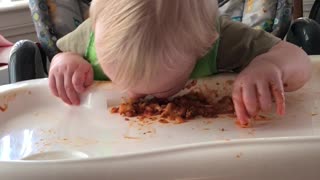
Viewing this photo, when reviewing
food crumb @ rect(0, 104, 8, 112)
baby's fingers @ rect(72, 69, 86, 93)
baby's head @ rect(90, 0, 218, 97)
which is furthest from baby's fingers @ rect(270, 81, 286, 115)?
food crumb @ rect(0, 104, 8, 112)

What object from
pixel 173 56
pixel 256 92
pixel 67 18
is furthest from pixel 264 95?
pixel 67 18

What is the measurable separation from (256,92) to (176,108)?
0.13m

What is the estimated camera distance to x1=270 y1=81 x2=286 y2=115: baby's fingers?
2.19 feet

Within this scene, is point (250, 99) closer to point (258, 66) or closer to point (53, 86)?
point (258, 66)

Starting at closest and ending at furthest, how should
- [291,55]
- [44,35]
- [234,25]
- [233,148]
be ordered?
[233,148] → [291,55] → [234,25] → [44,35]

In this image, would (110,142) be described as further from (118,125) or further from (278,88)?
(278,88)

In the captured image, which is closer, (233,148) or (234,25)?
(233,148)

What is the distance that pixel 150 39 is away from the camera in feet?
2.15

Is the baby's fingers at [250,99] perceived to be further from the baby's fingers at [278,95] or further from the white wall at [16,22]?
the white wall at [16,22]

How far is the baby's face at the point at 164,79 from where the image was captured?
0.69 m

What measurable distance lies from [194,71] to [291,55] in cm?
15

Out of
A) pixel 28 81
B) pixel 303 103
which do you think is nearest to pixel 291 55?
pixel 303 103

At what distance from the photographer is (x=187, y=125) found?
723 millimetres

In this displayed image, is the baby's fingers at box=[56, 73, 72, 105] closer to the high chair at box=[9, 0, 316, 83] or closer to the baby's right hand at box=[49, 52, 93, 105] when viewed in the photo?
the baby's right hand at box=[49, 52, 93, 105]
